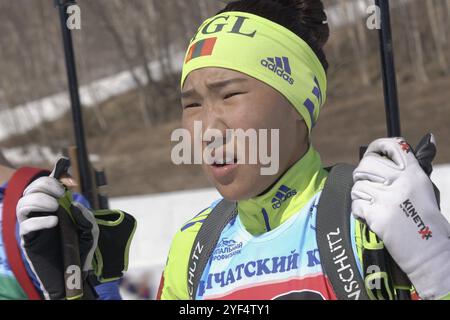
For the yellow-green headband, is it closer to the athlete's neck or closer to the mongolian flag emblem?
the mongolian flag emblem

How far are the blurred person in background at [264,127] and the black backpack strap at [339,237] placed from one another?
0.02 metres

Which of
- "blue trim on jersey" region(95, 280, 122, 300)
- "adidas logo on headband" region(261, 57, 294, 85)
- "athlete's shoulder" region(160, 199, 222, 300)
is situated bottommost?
"blue trim on jersey" region(95, 280, 122, 300)

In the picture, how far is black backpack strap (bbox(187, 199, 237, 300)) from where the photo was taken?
203cm

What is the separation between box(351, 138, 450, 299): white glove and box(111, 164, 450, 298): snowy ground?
19.8 ft

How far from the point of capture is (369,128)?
14141mm

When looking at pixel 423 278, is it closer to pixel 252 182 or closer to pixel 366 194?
pixel 366 194

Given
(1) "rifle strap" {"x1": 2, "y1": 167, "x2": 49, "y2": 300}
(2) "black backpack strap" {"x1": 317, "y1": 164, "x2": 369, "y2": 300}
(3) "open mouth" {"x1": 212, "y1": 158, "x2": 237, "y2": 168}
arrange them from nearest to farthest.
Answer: (2) "black backpack strap" {"x1": 317, "y1": 164, "x2": 369, "y2": 300}, (3) "open mouth" {"x1": 212, "y1": 158, "x2": 237, "y2": 168}, (1) "rifle strap" {"x1": 2, "y1": 167, "x2": 49, "y2": 300}

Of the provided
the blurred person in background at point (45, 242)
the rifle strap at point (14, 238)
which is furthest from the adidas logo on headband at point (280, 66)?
the rifle strap at point (14, 238)

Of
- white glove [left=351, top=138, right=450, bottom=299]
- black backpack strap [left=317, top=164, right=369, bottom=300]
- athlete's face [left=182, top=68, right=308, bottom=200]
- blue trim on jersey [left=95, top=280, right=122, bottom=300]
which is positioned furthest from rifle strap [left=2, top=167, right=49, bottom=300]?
white glove [left=351, top=138, right=450, bottom=299]

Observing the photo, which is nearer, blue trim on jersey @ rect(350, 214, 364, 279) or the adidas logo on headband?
blue trim on jersey @ rect(350, 214, 364, 279)

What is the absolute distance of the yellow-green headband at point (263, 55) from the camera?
6.23ft

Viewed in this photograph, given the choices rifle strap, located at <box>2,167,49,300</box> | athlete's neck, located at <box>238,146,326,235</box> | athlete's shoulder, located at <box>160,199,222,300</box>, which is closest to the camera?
athlete's neck, located at <box>238,146,326,235</box>

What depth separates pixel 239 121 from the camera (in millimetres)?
1836

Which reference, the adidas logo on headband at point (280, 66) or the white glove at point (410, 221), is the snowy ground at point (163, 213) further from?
the white glove at point (410, 221)
